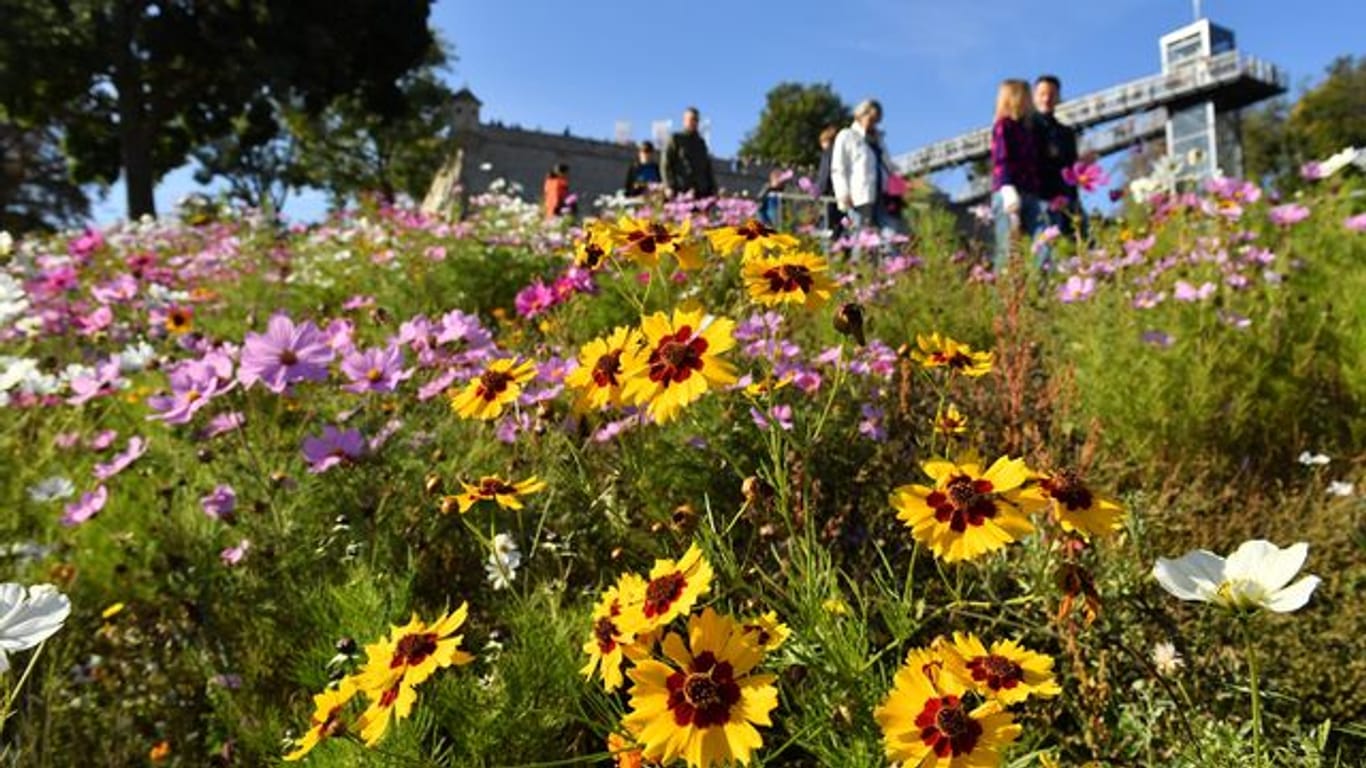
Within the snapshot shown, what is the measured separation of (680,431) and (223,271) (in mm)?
4379

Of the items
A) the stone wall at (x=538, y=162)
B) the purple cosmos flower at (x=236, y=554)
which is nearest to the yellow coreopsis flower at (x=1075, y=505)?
the purple cosmos flower at (x=236, y=554)

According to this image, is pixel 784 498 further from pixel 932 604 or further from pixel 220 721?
pixel 220 721

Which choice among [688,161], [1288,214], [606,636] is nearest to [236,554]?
[606,636]

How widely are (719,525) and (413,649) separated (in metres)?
0.92

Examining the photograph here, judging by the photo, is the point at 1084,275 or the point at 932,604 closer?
the point at 932,604

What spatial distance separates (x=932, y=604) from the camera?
5.99 feet

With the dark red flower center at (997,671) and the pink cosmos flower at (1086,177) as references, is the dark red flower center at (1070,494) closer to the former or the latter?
the dark red flower center at (997,671)

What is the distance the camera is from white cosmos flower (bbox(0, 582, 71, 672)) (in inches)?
33.6

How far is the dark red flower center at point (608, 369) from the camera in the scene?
1.19 m

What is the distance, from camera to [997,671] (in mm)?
927

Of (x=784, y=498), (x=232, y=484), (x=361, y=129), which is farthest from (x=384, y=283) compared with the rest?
(x=361, y=129)

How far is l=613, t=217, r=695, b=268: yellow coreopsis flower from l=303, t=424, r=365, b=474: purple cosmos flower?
0.79m

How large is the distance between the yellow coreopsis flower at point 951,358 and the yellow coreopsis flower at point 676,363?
1.16 ft

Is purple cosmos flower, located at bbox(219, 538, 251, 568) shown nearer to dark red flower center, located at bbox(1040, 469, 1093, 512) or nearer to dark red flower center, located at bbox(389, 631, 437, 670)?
dark red flower center, located at bbox(389, 631, 437, 670)
